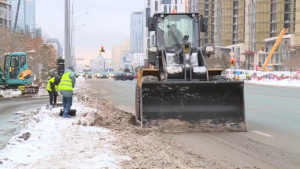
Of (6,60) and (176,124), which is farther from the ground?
(6,60)

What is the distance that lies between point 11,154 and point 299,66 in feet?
196

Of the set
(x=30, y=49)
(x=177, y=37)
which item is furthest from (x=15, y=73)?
(x=177, y=37)

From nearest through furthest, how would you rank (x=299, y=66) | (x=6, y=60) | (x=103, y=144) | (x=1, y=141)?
1. (x=103, y=144)
2. (x=1, y=141)
3. (x=6, y=60)
4. (x=299, y=66)

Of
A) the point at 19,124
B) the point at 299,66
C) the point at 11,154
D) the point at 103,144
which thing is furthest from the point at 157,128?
the point at 299,66

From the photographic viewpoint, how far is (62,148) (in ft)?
24.9

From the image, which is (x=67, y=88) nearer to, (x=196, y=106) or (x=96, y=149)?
(x=196, y=106)

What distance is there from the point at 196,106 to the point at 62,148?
12.2 ft

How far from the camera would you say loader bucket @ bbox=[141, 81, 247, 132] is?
9906 mm

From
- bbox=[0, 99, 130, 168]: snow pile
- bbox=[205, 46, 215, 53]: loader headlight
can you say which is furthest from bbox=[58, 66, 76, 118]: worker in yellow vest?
bbox=[205, 46, 215, 53]: loader headlight

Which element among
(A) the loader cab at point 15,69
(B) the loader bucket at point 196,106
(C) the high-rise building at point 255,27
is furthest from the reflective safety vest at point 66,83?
(C) the high-rise building at point 255,27

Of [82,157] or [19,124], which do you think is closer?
[82,157]

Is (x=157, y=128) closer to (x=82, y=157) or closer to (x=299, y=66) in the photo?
(x=82, y=157)

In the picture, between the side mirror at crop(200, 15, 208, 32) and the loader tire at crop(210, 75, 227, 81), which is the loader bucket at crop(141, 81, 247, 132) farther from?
the side mirror at crop(200, 15, 208, 32)

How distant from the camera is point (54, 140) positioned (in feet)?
27.6
